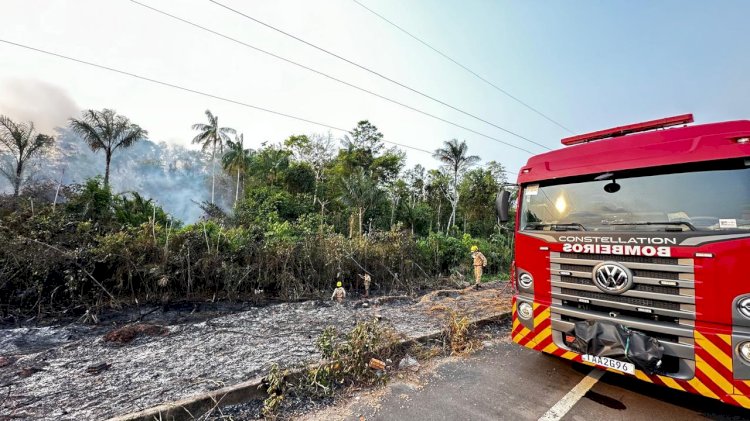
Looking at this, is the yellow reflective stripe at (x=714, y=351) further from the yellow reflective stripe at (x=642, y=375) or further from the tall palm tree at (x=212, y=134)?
the tall palm tree at (x=212, y=134)

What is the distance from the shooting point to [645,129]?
3.56m

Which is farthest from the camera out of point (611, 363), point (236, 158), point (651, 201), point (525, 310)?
point (236, 158)

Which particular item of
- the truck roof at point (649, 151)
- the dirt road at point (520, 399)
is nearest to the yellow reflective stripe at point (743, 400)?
the dirt road at point (520, 399)

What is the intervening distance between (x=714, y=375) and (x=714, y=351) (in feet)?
0.60

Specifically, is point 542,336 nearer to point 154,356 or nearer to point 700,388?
point 700,388

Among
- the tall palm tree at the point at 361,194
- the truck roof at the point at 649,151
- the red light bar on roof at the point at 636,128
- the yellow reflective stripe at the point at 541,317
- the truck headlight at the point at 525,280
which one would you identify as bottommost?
the yellow reflective stripe at the point at 541,317

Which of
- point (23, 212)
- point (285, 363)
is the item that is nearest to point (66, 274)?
point (23, 212)

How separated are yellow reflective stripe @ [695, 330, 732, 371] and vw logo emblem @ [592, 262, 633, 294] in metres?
0.53

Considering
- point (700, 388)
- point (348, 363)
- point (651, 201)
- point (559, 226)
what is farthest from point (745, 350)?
point (348, 363)

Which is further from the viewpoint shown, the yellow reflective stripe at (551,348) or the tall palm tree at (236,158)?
the tall palm tree at (236,158)

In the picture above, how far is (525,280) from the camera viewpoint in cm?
357

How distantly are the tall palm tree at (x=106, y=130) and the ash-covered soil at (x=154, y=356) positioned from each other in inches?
1053

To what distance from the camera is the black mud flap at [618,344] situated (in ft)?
8.18

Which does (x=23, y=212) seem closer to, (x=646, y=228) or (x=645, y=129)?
(x=646, y=228)
